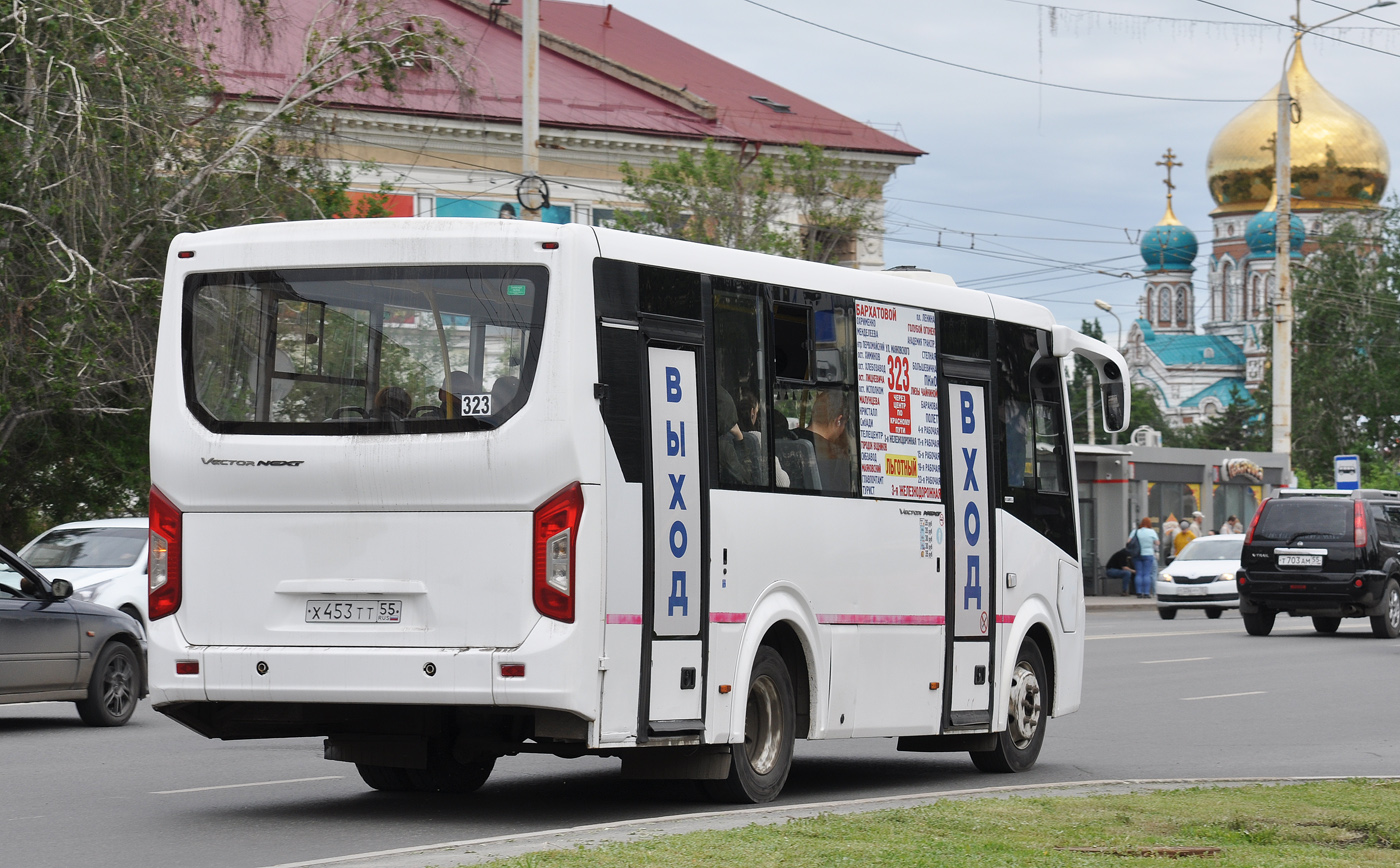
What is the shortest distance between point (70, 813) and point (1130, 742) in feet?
25.4

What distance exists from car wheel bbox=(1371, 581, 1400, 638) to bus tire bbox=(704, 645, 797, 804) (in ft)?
67.3

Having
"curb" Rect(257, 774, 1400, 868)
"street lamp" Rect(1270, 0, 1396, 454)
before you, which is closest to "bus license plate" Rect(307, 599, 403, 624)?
"curb" Rect(257, 774, 1400, 868)

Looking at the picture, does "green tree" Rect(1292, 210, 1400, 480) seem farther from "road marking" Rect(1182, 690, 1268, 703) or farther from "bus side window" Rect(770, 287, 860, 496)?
"bus side window" Rect(770, 287, 860, 496)

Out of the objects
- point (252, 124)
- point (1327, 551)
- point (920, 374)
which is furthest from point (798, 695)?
point (1327, 551)

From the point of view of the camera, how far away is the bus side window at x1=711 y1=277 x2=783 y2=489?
10180 millimetres

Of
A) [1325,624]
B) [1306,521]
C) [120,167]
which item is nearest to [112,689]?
[120,167]

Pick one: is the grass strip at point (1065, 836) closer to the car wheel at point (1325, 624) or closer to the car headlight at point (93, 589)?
the car headlight at point (93, 589)

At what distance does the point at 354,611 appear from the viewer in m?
9.27

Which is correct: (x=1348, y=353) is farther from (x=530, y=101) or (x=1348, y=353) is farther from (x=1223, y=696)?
(x=1223, y=696)

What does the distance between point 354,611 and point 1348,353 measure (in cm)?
8681

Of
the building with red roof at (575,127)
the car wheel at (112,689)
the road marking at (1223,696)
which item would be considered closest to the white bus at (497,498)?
the car wheel at (112,689)

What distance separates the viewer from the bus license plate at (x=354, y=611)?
9.23 m

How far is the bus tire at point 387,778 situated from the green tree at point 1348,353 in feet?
265

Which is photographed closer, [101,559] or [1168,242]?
[101,559]
